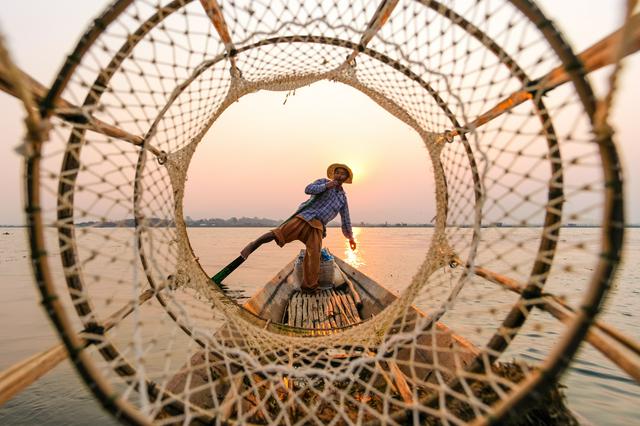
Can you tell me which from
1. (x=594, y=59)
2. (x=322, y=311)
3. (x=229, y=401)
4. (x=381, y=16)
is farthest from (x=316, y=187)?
(x=594, y=59)

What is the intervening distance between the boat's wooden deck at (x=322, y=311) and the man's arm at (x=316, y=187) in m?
1.98

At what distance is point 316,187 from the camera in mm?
5230

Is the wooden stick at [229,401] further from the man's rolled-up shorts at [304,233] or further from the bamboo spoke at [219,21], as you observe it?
the man's rolled-up shorts at [304,233]

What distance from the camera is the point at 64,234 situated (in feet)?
5.57

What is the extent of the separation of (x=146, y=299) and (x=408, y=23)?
2.71 meters

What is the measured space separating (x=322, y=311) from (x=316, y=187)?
2.06 m

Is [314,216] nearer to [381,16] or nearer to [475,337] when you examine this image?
[381,16]

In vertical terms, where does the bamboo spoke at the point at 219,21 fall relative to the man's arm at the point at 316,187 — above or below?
above

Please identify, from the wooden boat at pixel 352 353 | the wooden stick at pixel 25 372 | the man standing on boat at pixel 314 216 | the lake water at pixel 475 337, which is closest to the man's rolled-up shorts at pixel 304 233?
the man standing on boat at pixel 314 216

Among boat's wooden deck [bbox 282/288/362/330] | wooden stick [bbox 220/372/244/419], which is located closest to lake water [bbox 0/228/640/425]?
wooden stick [bbox 220/372/244/419]

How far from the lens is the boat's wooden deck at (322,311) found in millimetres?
4895

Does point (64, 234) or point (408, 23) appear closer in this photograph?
point (64, 234)

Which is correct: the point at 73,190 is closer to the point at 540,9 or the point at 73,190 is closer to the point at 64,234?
the point at 64,234

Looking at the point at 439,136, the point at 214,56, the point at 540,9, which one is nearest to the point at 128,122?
the point at 214,56
